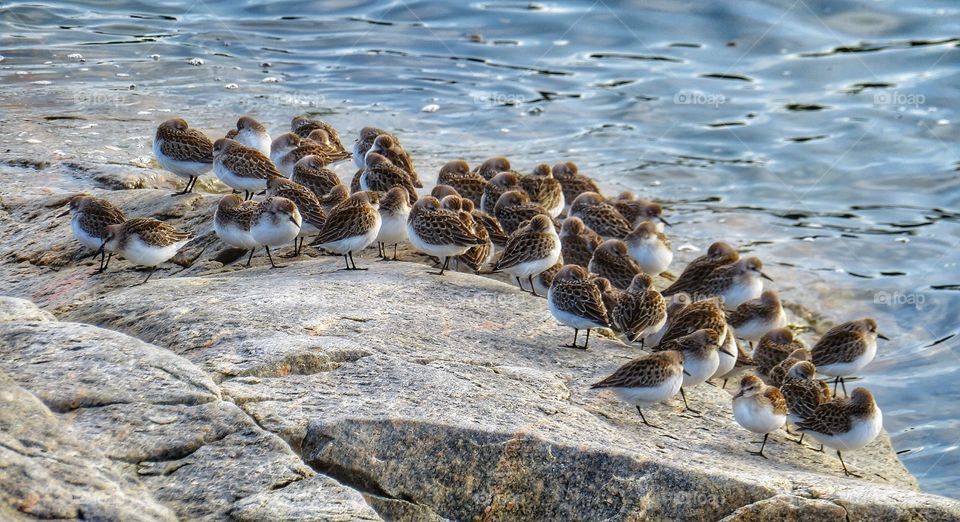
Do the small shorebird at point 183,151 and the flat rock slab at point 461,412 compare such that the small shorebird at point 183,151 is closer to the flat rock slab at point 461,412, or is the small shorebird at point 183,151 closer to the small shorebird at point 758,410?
the flat rock slab at point 461,412

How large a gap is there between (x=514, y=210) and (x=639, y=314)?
3057mm

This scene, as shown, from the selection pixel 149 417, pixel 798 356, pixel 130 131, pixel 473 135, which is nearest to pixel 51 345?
pixel 149 417

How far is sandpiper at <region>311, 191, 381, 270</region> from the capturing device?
10.4 m

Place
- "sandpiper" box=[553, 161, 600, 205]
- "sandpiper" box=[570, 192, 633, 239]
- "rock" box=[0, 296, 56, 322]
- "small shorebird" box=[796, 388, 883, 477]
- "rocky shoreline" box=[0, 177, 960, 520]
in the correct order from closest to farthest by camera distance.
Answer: "rocky shoreline" box=[0, 177, 960, 520] < "rock" box=[0, 296, 56, 322] < "small shorebird" box=[796, 388, 883, 477] < "sandpiper" box=[570, 192, 633, 239] < "sandpiper" box=[553, 161, 600, 205]

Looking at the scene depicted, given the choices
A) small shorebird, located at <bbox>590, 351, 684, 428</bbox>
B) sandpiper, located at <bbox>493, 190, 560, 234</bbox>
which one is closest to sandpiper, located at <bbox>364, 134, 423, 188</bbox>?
sandpiper, located at <bbox>493, 190, 560, 234</bbox>

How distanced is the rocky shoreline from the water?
15.5 ft

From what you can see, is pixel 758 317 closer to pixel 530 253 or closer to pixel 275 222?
pixel 530 253

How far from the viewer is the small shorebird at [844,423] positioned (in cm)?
862

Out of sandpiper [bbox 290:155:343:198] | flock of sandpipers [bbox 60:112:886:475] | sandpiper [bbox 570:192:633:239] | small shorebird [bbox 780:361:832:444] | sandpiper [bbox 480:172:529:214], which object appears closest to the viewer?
flock of sandpipers [bbox 60:112:886:475]

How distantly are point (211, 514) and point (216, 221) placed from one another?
5.60 meters

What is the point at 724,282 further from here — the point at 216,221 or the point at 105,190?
the point at 105,190

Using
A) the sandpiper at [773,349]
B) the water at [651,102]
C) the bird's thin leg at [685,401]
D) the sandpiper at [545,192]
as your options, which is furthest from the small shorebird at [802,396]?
the sandpiper at [545,192]

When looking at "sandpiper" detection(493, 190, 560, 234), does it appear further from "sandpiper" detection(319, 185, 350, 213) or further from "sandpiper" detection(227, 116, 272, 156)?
"sandpiper" detection(227, 116, 272, 156)

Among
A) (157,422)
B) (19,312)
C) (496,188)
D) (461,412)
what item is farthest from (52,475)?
(496,188)
